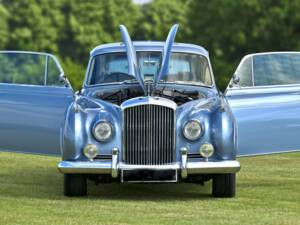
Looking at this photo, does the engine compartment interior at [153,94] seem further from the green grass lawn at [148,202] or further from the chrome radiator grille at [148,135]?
the green grass lawn at [148,202]

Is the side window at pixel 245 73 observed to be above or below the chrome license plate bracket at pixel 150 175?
above

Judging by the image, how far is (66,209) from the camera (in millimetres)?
11750

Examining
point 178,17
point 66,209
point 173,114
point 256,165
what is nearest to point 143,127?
point 173,114

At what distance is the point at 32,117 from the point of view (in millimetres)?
13844

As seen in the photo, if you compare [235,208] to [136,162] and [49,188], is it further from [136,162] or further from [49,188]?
[49,188]

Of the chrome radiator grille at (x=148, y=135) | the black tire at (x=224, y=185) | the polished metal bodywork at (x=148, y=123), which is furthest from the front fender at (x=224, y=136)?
the chrome radiator grille at (x=148, y=135)

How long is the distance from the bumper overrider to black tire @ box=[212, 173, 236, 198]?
33 centimetres

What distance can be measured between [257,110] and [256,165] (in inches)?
138

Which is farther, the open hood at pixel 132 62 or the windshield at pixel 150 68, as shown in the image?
the windshield at pixel 150 68

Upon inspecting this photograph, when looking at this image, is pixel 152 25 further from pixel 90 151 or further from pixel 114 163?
pixel 114 163

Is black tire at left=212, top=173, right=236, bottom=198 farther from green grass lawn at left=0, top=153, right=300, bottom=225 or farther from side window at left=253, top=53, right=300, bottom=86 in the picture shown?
side window at left=253, top=53, right=300, bottom=86

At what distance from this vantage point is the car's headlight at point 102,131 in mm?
12492

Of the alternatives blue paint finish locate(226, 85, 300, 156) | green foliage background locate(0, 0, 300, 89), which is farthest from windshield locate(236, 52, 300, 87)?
green foliage background locate(0, 0, 300, 89)

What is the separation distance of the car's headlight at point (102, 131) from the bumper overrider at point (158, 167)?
0.21 meters
